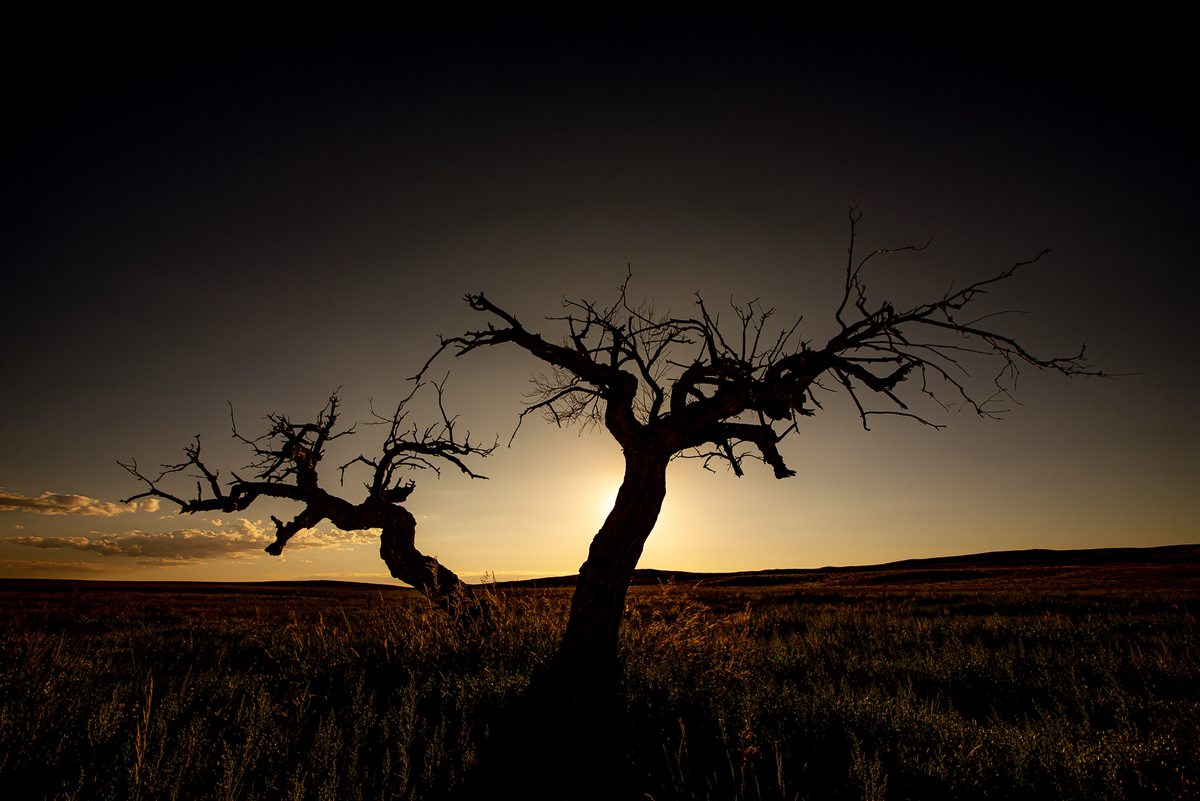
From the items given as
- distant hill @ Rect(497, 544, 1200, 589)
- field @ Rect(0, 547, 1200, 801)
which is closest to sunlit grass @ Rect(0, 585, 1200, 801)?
field @ Rect(0, 547, 1200, 801)

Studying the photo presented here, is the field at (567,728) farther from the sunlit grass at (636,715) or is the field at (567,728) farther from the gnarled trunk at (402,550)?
the gnarled trunk at (402,550)

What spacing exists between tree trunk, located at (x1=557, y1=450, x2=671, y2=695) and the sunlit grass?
52cm

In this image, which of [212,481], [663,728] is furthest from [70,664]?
[663,728]

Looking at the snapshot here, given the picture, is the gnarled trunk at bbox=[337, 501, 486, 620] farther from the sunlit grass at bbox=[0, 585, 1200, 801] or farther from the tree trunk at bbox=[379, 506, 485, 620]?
the sunlit grass at bbox=[0, 585, 1200, 801]

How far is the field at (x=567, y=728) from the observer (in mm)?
3057

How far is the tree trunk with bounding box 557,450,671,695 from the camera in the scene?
18.6ft

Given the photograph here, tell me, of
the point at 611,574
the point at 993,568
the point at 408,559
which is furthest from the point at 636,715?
the point at 993,568

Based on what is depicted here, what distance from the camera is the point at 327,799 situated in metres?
2.58

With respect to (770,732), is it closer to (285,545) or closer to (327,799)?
(327,799)

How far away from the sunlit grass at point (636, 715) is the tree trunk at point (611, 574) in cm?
52

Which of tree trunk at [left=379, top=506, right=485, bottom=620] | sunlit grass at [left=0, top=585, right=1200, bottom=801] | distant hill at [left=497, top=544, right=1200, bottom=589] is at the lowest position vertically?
distant hill at [left=497, top=544, right=1200, bottom=589]

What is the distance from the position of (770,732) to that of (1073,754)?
196 centimetres

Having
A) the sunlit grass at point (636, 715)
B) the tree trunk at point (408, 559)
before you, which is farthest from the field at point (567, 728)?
the tree trunk at point (408, 559)

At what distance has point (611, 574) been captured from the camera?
19.5ft
